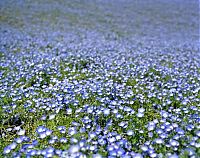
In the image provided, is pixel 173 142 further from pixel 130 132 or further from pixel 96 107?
pixel 96 107

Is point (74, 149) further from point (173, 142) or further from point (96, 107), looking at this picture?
point (96, 107)

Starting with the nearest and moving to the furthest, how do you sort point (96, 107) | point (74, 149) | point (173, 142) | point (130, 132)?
point (74, 149) < point (173, 142) < point (130, 132) < point (96, 107)

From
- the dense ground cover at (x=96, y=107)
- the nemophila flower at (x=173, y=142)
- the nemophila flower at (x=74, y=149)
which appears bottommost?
the dense ground cover at (x=96, y=107)

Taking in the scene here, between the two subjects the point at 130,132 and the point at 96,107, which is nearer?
the point at 130,132

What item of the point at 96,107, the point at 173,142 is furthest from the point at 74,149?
the point at 96,107

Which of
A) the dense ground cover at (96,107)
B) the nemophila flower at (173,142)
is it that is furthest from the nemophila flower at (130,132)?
the nemophila flower at (173,142)

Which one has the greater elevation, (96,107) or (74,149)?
(74,149)

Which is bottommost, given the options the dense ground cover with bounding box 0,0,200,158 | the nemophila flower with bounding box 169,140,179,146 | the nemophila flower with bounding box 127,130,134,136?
the dense ground cover with bounding box 0,0,200,158

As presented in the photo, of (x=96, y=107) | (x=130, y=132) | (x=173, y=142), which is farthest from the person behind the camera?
(x=96, y=107)

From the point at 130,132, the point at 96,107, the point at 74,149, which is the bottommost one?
the point at 96,107

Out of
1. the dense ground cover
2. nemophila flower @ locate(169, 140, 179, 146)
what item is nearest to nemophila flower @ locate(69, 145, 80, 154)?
the dense ground cover

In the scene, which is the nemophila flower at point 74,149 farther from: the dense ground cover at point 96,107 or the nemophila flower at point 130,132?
the nemophila flower at point 130,132

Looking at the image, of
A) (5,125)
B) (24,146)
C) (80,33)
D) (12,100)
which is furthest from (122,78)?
(80,33)

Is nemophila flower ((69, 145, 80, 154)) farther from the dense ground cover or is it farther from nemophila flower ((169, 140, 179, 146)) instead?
nemophila flower ((169, 140, 179, 146))
